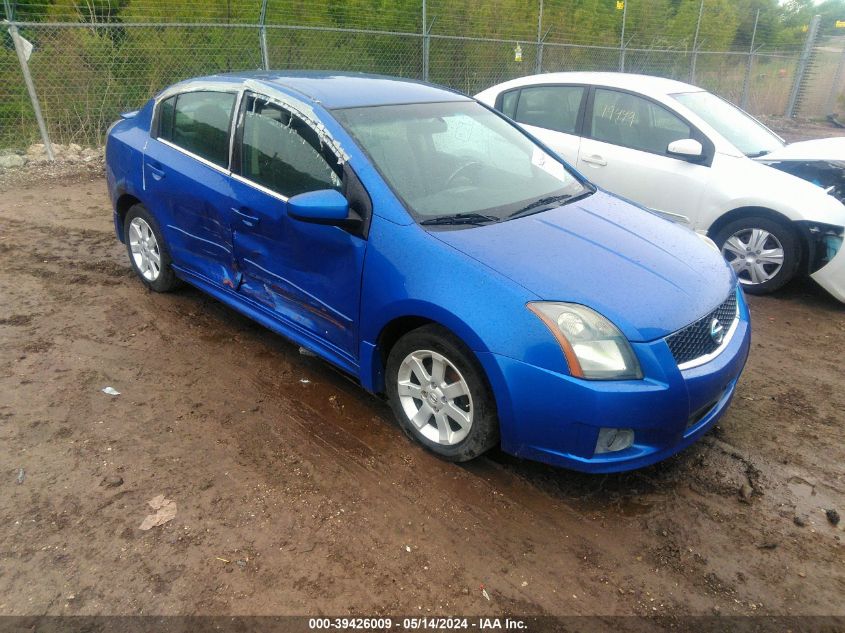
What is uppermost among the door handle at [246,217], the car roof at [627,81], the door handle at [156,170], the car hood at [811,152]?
the car roof at [627,81]

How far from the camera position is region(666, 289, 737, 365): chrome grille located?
8.71 ft

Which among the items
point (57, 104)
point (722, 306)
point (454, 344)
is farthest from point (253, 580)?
point (57, 104)

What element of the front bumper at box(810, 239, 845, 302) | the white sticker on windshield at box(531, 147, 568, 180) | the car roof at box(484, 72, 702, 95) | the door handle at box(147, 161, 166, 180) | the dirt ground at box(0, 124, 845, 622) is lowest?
the dirt ground at box(0, 124, 845, 622)

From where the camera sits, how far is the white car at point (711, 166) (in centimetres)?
491

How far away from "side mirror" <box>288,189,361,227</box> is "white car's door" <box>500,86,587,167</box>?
11.1 ft

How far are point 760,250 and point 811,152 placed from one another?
3.97 feet

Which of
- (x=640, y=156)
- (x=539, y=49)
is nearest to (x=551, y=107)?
(x=640, y=156)

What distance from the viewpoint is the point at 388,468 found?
119 inches

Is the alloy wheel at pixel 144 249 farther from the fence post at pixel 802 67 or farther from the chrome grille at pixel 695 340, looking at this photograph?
the fence post at pixel 802 67

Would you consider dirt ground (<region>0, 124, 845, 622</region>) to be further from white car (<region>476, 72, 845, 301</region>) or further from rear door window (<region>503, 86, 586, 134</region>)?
rear door window (<region>503, 86, 586, 134</region>)

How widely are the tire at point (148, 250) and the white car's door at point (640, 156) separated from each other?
378 centimetres

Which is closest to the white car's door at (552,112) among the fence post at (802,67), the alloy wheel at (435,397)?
the alloy wheel at (435,397)

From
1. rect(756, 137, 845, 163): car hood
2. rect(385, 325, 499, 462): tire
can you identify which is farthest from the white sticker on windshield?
rect(756, 137, 845, 163): car hood

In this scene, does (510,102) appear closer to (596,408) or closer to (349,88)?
(349,88)
